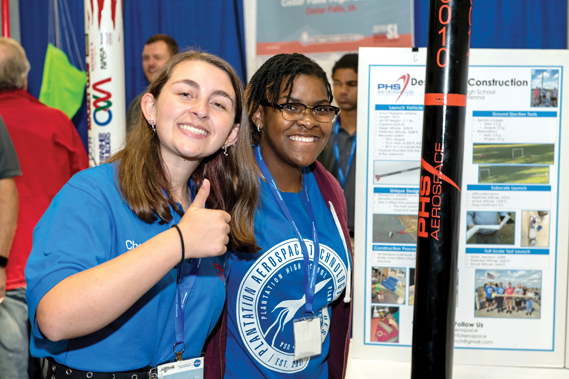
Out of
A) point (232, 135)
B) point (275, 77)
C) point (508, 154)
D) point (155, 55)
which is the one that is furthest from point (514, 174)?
point (155, 55)

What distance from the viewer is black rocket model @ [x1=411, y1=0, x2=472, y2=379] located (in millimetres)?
1076

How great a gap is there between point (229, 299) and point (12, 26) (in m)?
4.23

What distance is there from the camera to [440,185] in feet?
3.65

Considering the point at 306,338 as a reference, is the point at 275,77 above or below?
above

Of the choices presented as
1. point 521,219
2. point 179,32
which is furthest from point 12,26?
point 521,219

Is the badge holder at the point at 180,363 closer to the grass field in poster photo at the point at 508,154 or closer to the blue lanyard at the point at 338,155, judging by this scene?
the grass field in poster photo at the point at 508,154

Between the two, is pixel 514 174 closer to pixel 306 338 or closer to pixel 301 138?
pixel 301 138

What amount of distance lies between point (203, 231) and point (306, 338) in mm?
670

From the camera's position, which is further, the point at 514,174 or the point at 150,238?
the point at 514,174

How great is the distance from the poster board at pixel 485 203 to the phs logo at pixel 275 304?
1.25 ft

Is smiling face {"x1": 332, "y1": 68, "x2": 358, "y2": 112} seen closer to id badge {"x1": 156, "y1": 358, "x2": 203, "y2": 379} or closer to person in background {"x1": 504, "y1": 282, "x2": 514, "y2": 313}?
person in background {"x1": 504, "y1": 282, "x2": 514, "y2": 313}

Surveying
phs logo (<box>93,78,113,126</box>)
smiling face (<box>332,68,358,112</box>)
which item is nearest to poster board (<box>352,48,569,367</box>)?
smiling face (<box>332,68,358,112</box>)

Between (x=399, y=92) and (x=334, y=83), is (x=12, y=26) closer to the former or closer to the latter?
(x=334, y=83)

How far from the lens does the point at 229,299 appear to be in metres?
1.51
